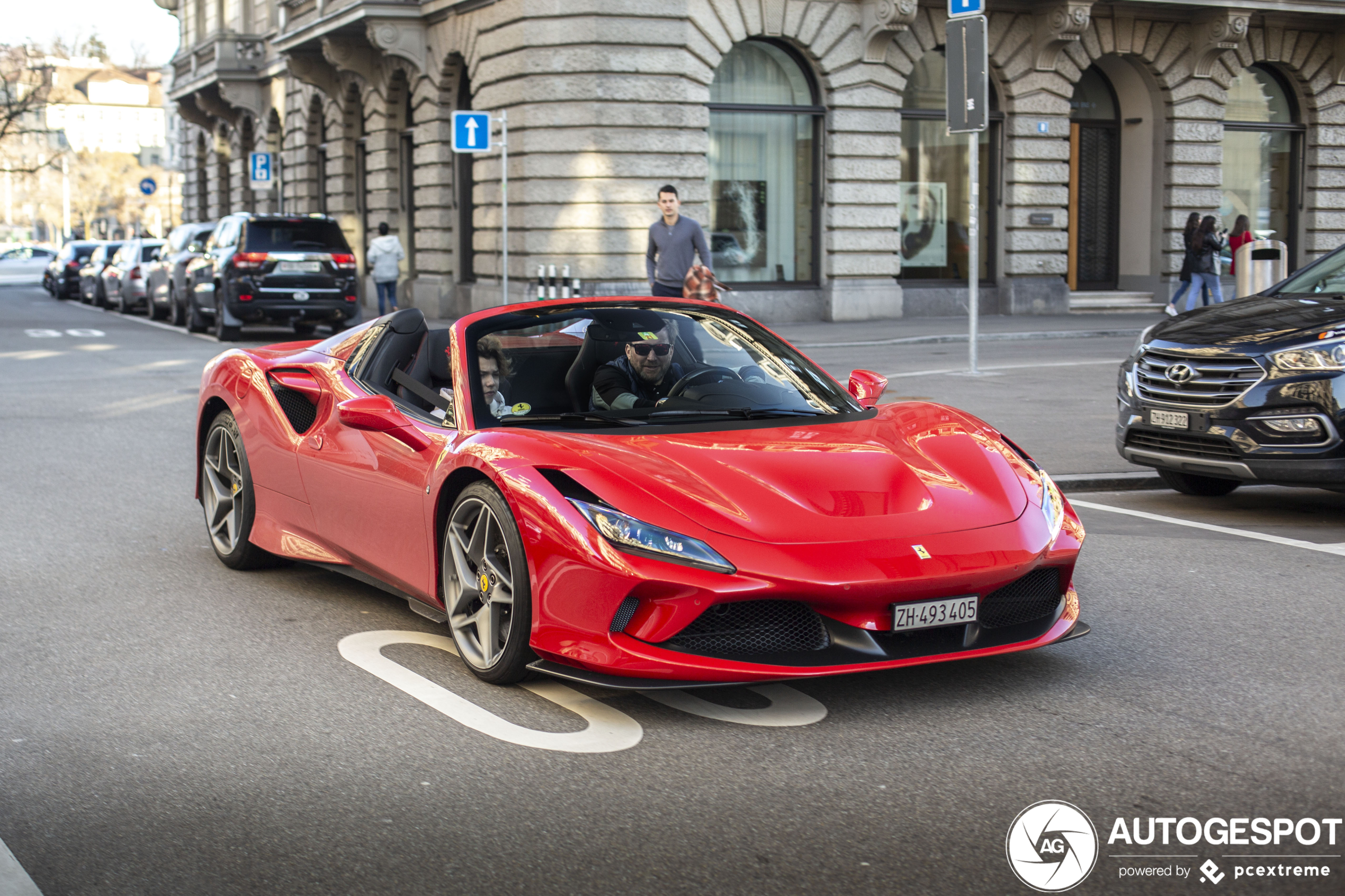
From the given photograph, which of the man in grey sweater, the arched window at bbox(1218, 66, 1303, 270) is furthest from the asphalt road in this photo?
A: the arched window at bbox(1218, 66, 1303, 270)

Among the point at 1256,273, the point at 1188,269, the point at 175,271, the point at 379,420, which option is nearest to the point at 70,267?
the point at 175,271

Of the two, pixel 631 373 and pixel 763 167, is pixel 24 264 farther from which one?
pixel 631 373

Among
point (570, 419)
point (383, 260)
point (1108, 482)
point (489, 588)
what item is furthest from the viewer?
point (383, 260)

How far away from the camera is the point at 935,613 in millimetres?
4441

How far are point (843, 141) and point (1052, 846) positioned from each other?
2300cm

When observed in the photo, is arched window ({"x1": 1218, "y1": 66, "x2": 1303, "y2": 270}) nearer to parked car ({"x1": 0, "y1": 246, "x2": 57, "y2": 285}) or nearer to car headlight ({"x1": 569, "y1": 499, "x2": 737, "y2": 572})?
car headlight ({"x1": 569, "y1": 499, "x2": 737, "y2": 572})

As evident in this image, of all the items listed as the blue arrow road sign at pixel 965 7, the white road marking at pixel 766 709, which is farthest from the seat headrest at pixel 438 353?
the blue arrow road sign at pixel 965 7

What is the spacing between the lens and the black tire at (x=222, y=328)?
22922mm

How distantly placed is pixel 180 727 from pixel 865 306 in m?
22.2

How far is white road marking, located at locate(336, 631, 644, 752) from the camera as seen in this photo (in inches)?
170

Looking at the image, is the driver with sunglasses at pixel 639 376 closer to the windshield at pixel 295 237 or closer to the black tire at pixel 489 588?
the black tire at pixel 489 588

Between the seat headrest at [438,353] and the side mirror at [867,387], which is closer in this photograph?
the seat headrest at [438,353]

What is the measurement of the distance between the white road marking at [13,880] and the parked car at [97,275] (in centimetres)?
3485

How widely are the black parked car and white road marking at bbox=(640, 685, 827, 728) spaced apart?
3.84 m
